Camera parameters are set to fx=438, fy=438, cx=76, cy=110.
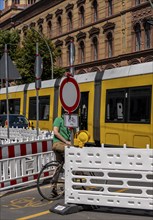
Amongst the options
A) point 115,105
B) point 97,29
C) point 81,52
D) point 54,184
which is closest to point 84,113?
point 115,105

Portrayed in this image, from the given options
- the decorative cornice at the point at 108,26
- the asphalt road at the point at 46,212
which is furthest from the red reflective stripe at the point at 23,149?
the decorative cornice at the point at 108,26

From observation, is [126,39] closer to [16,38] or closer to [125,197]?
[16,38]

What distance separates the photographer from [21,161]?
31.8 ft

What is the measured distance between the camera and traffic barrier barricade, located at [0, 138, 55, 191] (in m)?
9.27

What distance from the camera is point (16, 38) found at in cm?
5581

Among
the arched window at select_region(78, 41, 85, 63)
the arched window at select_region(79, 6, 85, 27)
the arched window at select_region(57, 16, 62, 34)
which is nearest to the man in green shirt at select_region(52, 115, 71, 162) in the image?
the arched window at select_region(78, 41, 85, 63)

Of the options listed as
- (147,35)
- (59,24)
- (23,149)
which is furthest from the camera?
(59,24)

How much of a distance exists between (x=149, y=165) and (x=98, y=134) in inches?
397

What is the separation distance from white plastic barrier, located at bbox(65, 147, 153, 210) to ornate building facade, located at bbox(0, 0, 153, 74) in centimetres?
3399

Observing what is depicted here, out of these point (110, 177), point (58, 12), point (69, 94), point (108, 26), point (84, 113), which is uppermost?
point (58, 12)

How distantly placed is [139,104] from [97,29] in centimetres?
3627

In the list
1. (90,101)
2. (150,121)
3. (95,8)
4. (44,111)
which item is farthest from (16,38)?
(150,121)

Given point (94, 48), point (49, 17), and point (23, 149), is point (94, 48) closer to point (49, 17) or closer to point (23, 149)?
point (49, 17)

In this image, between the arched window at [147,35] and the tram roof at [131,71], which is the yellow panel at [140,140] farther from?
the arched window at [147,35]
